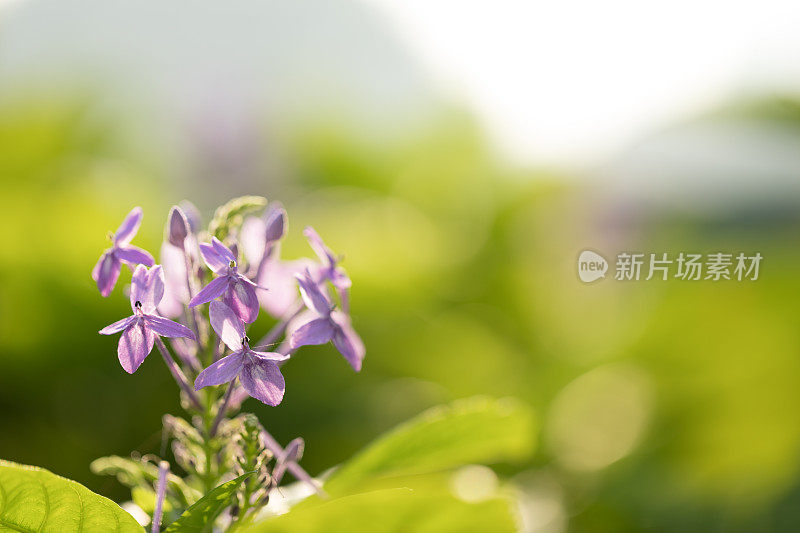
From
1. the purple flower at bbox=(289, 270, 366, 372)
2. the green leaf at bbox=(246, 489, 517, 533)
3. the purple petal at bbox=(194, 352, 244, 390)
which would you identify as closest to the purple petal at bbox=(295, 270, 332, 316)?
the purple flower at bbox=(289, 270, 366, 372)

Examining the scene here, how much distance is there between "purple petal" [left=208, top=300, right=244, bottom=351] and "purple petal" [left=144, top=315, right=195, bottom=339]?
27 millimetres

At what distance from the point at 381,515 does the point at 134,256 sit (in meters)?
0.40

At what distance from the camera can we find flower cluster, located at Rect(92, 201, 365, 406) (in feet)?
2.76

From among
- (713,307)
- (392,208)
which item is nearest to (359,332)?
(392,208)

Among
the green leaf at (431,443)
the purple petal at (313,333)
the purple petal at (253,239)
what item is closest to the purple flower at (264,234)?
the purple petal at (253,239)

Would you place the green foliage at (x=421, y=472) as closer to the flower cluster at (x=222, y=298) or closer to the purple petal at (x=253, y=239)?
the flower cluster at (x=222, y=298)

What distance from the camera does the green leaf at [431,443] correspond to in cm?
100

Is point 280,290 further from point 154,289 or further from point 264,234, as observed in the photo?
point 154,289

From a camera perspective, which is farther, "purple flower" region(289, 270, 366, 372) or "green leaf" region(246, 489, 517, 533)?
"purple flower" region(289, 270, 366, 372)

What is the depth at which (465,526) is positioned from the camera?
822 mm

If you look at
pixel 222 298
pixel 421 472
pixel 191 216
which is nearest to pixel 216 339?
pixel 222 298

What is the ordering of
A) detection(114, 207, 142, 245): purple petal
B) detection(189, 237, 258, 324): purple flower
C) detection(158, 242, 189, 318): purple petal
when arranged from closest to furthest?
detection(189, 237, 258, 324): purple flower, detection(114, 207, 142, 245): purple petal, detection(158, 242, 189, 318): purple petal

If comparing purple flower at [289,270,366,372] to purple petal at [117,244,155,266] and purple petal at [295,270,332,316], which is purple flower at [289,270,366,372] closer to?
purple petal at [295,270,332,316]

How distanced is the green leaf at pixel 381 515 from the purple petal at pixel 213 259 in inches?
9.7
